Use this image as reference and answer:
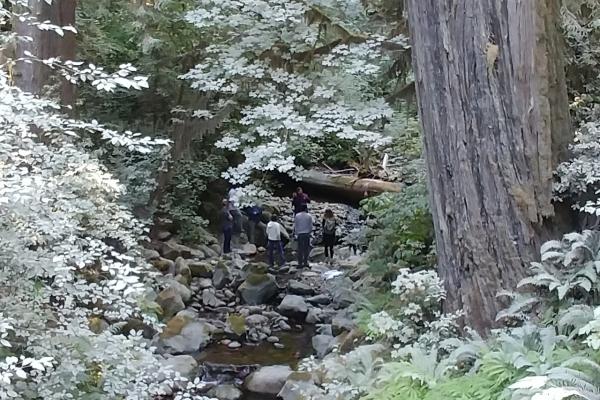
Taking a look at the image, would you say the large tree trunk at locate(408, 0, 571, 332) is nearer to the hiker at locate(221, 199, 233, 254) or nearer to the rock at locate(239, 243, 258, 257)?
the hiker at locate(221, 199, 233, 254)

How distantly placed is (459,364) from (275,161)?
3184mm

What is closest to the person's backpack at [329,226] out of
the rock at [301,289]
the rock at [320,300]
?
the rock at [301,289]

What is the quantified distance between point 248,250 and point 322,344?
5027mm

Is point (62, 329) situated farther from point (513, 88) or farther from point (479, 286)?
point (513, 88)

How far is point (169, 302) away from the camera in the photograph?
8039 millimetres

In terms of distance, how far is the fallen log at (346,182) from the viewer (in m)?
13.3

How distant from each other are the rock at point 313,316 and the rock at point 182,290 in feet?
5.53

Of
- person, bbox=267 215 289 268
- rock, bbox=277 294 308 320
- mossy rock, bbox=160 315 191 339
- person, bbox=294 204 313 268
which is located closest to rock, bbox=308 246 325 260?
person, bbox=294 204 313 268

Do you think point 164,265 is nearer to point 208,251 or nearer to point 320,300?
point 208,251

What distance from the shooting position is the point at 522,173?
4.51 meters

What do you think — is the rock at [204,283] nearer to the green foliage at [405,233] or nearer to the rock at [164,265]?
the rock at [164,265]

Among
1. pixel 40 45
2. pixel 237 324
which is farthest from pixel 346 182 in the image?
pixel 40 45

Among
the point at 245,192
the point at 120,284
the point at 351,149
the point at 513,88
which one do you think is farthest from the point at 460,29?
the point at 351,149

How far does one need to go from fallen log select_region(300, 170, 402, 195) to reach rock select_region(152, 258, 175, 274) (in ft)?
13.7
